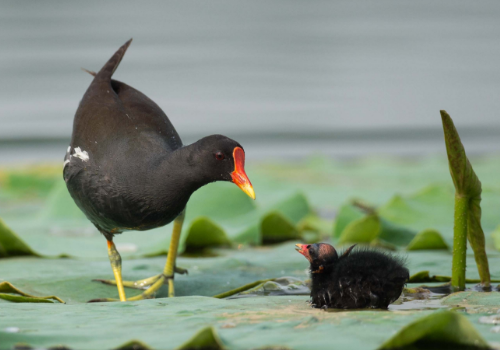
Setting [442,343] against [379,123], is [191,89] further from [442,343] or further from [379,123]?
[442,343]

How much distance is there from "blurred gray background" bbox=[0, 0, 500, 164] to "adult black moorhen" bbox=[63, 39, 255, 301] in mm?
4645

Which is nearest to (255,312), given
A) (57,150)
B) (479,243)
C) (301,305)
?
(301,305)

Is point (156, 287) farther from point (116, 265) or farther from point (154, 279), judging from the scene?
point (116, 265)

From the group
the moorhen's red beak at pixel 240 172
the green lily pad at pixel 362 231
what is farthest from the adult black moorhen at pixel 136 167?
the green lily pad at pixel 362 231

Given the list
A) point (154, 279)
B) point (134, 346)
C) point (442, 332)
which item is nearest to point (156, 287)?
point (154, 279)

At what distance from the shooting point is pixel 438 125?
29.4ft

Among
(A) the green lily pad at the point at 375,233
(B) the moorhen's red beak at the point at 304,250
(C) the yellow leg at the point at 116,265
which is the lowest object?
(C) the yellow leg at the point at 116,265

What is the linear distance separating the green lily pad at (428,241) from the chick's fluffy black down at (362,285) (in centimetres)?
93

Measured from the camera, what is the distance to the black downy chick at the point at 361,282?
2.36 m

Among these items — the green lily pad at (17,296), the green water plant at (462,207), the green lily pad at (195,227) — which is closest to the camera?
the green water plant at (462,207)

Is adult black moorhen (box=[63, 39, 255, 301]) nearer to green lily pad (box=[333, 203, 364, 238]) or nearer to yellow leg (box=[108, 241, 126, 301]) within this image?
yellow leg (box=[108, 241, 126, 301])

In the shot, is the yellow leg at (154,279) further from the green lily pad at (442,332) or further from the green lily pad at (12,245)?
the green lily pad at (442,332)

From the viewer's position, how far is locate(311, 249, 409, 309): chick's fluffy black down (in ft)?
7.73

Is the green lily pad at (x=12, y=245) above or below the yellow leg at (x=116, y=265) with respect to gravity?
above
